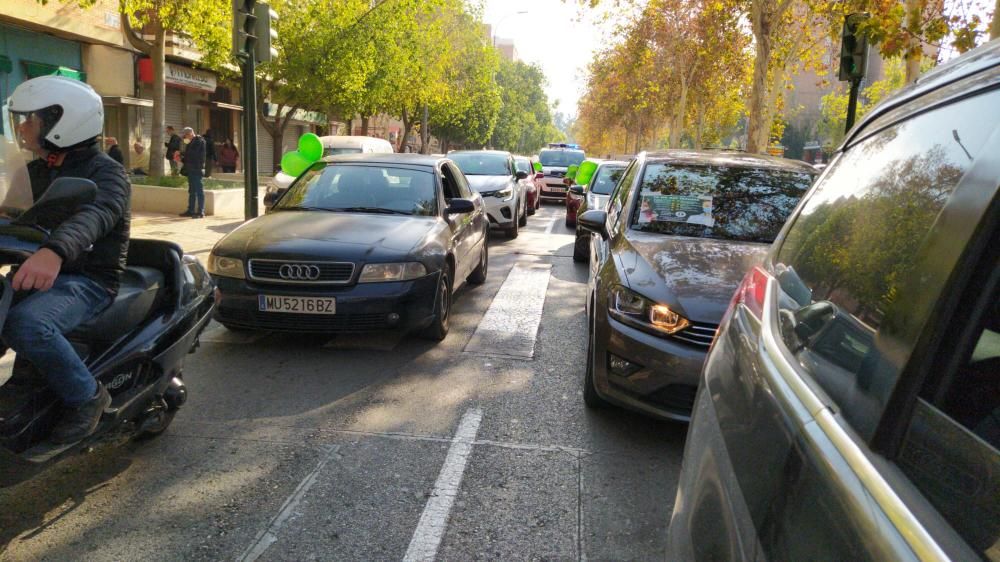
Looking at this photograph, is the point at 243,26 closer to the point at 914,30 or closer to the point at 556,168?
the point at 914,30

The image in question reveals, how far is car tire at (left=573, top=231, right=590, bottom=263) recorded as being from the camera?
37.5 feet

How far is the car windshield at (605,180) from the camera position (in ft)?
46.8

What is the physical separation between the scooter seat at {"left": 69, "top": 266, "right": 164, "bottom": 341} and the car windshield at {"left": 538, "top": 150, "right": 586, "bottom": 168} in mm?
22720

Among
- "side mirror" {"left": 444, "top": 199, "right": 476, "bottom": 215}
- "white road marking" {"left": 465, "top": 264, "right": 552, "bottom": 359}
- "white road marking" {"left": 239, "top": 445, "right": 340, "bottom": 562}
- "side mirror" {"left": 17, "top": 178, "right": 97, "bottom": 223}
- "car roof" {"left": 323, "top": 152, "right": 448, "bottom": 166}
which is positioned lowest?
"white road marking" {"left": 239, "top": 445, "right": 340, "bottom": 562}

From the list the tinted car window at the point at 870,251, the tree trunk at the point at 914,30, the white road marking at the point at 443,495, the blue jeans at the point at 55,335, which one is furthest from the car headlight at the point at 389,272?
the tree trunk at the point at 914,30

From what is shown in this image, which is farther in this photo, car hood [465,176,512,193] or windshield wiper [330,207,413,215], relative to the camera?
car hood [465,176,512,193]

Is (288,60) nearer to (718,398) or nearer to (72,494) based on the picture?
(72,494)

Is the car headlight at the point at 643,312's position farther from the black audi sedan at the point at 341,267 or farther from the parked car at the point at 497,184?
the parked car at the point at 497,184

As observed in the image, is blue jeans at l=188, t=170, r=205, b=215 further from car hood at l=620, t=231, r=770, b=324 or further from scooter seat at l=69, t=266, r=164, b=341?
scooter seat at l=69, t=266, r=164, b=341

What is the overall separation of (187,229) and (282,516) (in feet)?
37.0

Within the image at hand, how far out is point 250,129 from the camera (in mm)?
10859

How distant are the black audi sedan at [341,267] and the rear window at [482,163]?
8.06 metres

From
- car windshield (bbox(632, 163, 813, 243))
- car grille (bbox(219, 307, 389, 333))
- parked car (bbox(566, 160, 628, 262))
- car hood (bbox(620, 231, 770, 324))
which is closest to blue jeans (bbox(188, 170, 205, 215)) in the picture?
parked car (bbox(566, 160, 628, 262))

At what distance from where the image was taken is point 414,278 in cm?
598
